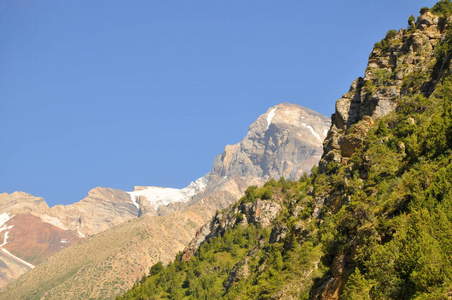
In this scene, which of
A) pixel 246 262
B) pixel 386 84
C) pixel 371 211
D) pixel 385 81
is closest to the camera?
pixel 371 211

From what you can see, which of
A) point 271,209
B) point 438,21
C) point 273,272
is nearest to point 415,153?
point 273,272

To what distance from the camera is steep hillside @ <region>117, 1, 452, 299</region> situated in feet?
123

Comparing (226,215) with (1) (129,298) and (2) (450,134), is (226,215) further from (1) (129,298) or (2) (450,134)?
(2) (450,134)

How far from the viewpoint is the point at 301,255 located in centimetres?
7594

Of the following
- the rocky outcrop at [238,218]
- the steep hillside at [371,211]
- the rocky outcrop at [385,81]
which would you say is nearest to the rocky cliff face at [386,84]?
the rocky outcrop at [385,81]

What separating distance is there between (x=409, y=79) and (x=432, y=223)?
5690cm

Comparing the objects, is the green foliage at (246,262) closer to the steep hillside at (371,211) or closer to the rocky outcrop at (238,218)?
the steep hillside at (371,211)

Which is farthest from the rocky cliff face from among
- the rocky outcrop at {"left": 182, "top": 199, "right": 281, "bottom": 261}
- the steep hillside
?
the rocky outcrop at {"left": 182, "top": 199, "right": 281, "bottom": 261}

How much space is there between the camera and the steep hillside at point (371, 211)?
3738 cm

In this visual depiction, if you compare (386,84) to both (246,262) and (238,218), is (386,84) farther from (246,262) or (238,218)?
(238,218)

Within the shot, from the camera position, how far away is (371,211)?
48.7 m

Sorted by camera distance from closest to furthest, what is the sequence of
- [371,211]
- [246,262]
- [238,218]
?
[371,211] < [246,262] < [238,218]

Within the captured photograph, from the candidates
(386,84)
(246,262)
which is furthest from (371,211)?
(246,262)

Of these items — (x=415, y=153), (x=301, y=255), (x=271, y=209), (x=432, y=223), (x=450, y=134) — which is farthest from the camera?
(x=271, y=209)
